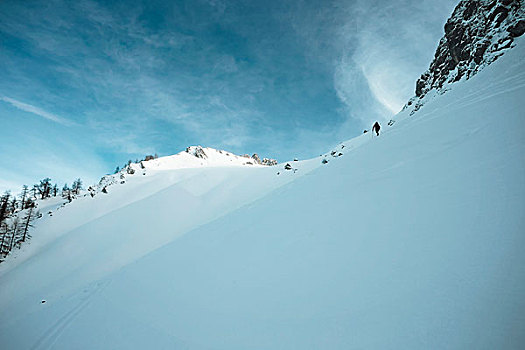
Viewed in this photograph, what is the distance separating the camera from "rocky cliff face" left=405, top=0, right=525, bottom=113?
20.7m

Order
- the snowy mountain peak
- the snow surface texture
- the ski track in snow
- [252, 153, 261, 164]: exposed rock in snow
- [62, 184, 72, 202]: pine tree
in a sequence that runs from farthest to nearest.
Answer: [252, 153, 261, 164]: exposed rock in snow
[62, 184, 72, 202]: pine tree
the snowy mountain peak
the ski track in snow
the snow surface texture

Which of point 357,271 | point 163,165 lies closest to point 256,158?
point 163,165

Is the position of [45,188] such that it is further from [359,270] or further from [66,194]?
[359,270]

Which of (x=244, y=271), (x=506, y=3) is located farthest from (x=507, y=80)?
(x=506, y=3)

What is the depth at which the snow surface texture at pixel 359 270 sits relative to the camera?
102 inches

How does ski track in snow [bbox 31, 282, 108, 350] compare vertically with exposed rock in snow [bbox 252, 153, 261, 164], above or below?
below

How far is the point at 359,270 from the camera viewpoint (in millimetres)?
3926

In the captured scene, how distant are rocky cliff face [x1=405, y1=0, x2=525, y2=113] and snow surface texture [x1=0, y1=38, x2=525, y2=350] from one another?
19.0m

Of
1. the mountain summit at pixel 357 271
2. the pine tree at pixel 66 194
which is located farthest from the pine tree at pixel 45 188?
the mountain summit at pixel 357 271

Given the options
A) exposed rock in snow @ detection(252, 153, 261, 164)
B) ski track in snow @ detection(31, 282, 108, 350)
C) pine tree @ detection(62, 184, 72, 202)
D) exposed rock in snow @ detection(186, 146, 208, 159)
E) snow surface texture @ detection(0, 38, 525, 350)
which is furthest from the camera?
exposed rock in snow @ detection(252, 153, 261, 164)

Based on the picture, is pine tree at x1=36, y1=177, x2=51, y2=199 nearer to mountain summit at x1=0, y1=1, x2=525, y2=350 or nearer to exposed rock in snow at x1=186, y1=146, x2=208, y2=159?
exposed rock in snow at x1=186, y1=146, x2=208, y2=159

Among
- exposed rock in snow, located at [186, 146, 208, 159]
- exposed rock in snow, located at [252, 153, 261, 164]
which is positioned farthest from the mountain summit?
exposed rock in snow, located at [252, 153, 261, 164]

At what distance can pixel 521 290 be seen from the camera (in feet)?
7.13

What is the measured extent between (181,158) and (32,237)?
38166mm
